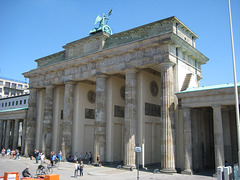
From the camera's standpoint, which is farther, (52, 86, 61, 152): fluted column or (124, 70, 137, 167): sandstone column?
(52, 86, 61, 152): fluted column

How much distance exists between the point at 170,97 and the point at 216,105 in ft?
13.7

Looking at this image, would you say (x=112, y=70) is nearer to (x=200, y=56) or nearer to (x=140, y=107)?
(x=140, y=107)

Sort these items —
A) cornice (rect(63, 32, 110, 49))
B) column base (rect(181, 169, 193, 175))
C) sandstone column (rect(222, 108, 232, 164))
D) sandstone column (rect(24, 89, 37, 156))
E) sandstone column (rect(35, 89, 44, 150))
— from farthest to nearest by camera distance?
1. sandstone column (rect(35, 89, 44, 150))
2. sandstone column (rect(24, 89, 37, 156))
3. cornice (rect(63, 32, 110, 49))
4. sandstone column (rect(222, 108, 232, 164))
5. column base (rect(181, 169, 193, 175))

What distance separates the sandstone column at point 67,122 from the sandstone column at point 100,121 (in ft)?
16.7

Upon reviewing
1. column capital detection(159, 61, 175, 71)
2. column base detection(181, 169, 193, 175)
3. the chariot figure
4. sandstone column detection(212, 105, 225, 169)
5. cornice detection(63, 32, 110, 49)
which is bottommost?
column base detection(181, 169, 193, 175)

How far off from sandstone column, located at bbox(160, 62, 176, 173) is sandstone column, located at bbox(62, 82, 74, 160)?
1366cm

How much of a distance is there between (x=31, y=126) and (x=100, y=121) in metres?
14.5

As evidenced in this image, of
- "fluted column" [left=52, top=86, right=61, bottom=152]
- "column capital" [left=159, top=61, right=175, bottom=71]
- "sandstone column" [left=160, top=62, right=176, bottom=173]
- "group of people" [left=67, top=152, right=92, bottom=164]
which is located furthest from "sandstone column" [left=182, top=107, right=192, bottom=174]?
"fluted column" [left=52, top=86, right=61, bottom=152]

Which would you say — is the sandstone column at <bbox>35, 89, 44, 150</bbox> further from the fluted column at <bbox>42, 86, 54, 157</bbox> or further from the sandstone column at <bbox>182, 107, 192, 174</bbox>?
the sandstone column at <bbox>182, 107, 192, 174</bbox>

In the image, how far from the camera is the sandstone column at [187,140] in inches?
848

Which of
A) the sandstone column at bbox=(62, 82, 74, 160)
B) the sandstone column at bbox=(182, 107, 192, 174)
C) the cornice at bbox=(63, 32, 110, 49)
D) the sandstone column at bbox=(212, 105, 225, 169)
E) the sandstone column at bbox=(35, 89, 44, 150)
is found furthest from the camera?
the sandstone column at bbox=(35, 89, 44, 150)

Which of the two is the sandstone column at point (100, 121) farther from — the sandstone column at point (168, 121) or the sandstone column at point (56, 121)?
the sandstone column at point (56, 121)

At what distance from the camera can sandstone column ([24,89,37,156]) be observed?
36.5 m

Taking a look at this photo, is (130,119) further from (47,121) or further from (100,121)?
(47,121)
